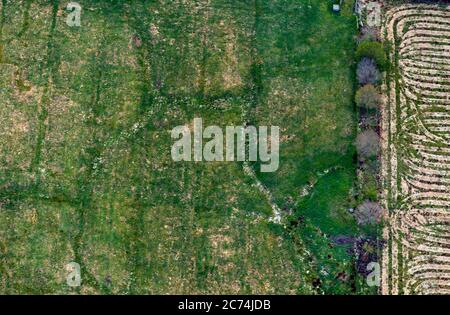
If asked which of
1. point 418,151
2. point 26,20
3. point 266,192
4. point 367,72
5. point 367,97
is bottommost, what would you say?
point 266,192

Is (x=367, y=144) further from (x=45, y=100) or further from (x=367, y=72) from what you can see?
(x=45, y=100)

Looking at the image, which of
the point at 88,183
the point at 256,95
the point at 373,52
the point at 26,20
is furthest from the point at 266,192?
the point at 26,20

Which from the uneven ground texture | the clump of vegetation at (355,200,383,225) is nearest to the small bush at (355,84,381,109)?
the uneven ground texture

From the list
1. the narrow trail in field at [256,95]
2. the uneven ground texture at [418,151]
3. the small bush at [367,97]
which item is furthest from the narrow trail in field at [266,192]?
the small bush at [367,97]

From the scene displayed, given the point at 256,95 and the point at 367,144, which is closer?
the point at 367,144

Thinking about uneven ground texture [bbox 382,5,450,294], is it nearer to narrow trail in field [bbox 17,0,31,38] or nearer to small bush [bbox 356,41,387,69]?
small bush [bbox 356,41,387,69]

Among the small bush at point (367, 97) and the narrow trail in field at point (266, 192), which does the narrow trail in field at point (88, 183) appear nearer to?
the narrow trail in field at point (266, 192)

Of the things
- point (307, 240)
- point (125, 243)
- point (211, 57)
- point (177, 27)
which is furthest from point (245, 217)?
point (177, 27)
